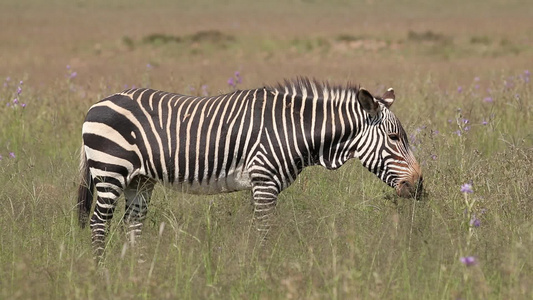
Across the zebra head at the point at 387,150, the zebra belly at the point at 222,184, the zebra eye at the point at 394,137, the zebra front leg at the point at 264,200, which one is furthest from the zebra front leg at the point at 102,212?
the zebra eye at the point at 394,137

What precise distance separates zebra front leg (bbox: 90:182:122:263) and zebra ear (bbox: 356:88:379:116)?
2.03 metres

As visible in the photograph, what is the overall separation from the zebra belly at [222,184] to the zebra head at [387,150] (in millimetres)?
947

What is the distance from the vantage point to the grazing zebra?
6219 mm

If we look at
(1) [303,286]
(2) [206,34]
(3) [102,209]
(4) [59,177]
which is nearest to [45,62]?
(2) [206,34]

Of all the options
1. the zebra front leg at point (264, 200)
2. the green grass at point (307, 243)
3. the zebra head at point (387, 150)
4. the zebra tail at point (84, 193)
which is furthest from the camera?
the zebra tail at point (84, 193)

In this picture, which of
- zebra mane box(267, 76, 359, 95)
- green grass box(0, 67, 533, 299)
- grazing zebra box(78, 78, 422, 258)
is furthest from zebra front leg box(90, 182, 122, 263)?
zebra mane box(267, 76, 359, 95)

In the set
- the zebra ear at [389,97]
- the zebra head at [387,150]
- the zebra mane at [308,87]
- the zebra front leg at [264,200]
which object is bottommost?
the zebra front leg at [264,200]

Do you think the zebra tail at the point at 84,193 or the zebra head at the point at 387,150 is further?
the zebra tail at the point at 84,193

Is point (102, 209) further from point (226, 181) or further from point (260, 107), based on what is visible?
point (260, 107)

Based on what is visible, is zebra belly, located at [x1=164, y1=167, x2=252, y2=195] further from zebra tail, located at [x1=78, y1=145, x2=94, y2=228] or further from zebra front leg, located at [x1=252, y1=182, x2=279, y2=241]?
→ zebra tail, located at [x1=78, y1=145, x2=94, y2=228]

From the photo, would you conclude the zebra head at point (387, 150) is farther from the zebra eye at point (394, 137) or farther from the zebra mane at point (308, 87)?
the zebra mane at point (308, 87)

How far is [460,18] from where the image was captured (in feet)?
130

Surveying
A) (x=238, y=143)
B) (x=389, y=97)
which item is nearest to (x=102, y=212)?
(x=238, y=143)

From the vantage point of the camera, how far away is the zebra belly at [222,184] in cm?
636
